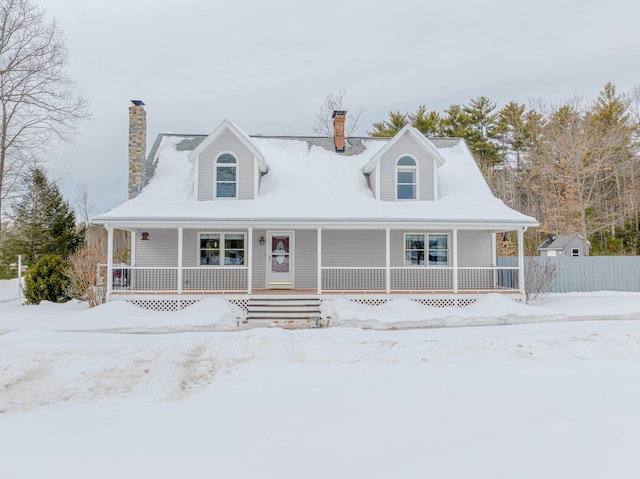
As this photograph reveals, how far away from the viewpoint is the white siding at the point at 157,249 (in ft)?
47.4

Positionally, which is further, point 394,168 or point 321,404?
point 394,168

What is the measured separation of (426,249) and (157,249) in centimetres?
995

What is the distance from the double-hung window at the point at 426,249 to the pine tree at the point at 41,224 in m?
20.3

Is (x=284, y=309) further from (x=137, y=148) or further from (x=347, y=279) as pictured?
(x=137, y=148)

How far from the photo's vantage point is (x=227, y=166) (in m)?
14.5

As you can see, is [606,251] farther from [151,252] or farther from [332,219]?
[151,252]

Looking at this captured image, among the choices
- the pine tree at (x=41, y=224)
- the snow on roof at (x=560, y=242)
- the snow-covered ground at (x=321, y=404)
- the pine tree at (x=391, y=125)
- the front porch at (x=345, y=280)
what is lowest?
the snow-covered ground at (x=321, y=404)

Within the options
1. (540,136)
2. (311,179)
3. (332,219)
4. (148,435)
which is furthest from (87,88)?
(540,136)

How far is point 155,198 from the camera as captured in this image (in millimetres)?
14055

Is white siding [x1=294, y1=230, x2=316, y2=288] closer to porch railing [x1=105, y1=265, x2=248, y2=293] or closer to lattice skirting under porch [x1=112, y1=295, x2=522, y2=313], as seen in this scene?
porch railing [x1=105, y1=265, x2=248, y2=293]

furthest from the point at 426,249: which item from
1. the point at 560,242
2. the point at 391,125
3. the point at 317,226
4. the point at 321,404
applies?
the point at 391,125

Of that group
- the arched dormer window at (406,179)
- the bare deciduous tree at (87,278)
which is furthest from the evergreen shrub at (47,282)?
the arched dormer window at (406,179)

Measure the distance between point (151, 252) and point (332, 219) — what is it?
22.3ft

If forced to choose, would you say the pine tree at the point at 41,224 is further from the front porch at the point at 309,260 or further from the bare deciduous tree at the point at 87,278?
the front porch at the point at 309,260
